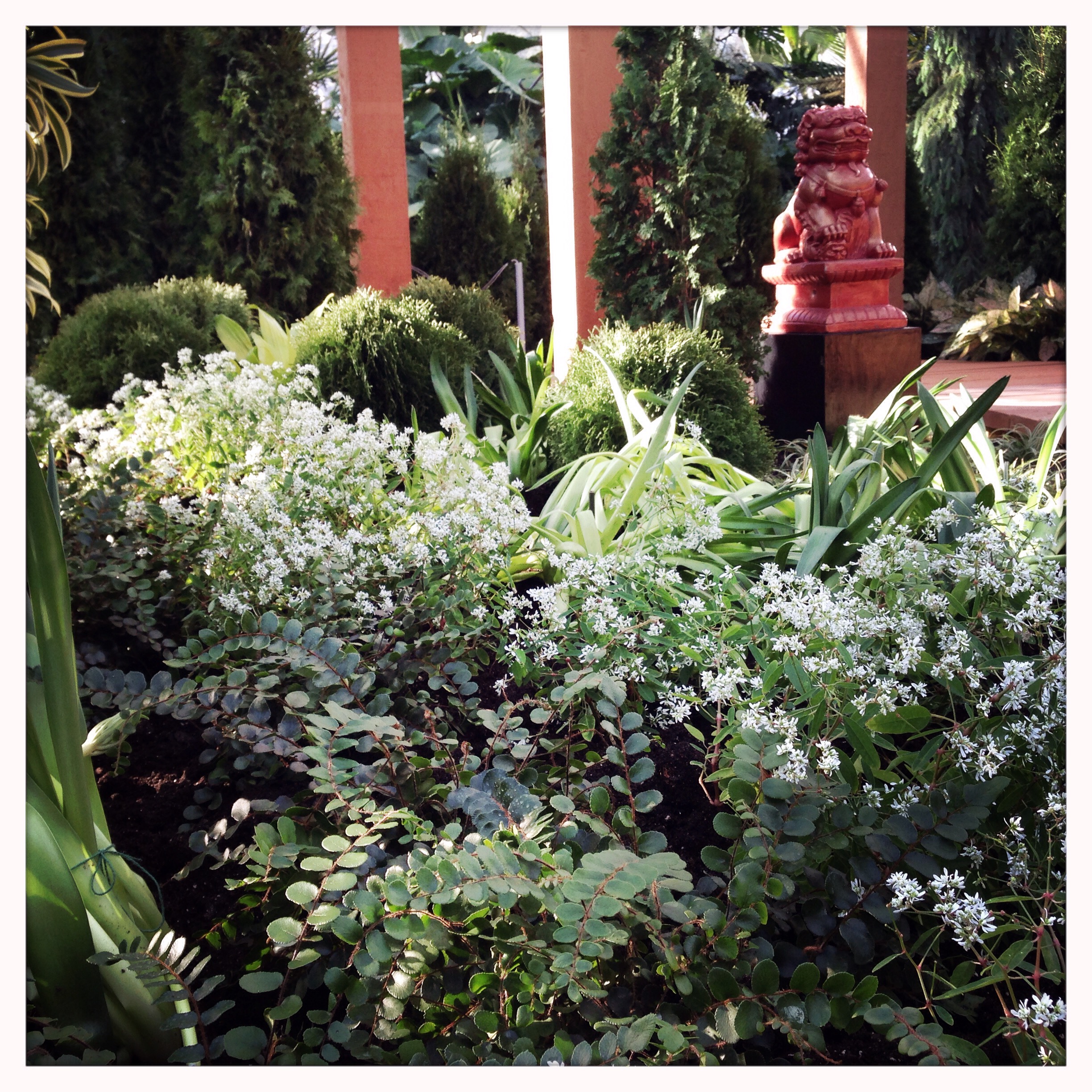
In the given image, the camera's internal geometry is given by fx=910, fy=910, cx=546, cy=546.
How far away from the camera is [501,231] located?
9.98m

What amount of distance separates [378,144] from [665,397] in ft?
12.8

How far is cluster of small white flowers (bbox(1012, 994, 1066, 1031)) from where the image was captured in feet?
2.85

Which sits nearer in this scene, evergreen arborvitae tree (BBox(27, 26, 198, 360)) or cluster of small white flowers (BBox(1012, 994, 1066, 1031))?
cluster of small white flowers (BBox(1012, 994, 1066, 1031))

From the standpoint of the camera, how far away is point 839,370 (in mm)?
4480

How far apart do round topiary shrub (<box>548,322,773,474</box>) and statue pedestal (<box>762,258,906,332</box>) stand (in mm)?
931

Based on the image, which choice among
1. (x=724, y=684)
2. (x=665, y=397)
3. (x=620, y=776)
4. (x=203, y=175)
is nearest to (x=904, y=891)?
(x=724, y=684)

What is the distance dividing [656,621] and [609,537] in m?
0.82

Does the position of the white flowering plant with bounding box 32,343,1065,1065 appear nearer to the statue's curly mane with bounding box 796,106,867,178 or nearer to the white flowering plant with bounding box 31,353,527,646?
the white flowering plant with bounding box 31,353,527,646

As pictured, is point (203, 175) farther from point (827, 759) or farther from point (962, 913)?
point (962, 913)

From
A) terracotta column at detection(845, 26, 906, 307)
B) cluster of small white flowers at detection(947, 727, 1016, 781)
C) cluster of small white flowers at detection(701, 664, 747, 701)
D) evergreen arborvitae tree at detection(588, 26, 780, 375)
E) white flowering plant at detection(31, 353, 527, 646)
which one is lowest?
cluster of small white flowers at detection(947, 727, 1016, 781)

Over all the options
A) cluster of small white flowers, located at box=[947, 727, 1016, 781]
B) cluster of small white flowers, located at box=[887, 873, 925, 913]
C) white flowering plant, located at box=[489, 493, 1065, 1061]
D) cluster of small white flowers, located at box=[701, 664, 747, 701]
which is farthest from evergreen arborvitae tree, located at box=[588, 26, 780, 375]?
cluster of small white flowers, located at box=[887, 873, 925, 913]

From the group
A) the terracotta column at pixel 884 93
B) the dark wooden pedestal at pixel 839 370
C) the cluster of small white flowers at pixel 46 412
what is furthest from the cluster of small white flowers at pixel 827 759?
the terracotta column at pixel 884 93

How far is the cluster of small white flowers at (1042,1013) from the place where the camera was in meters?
0.87
